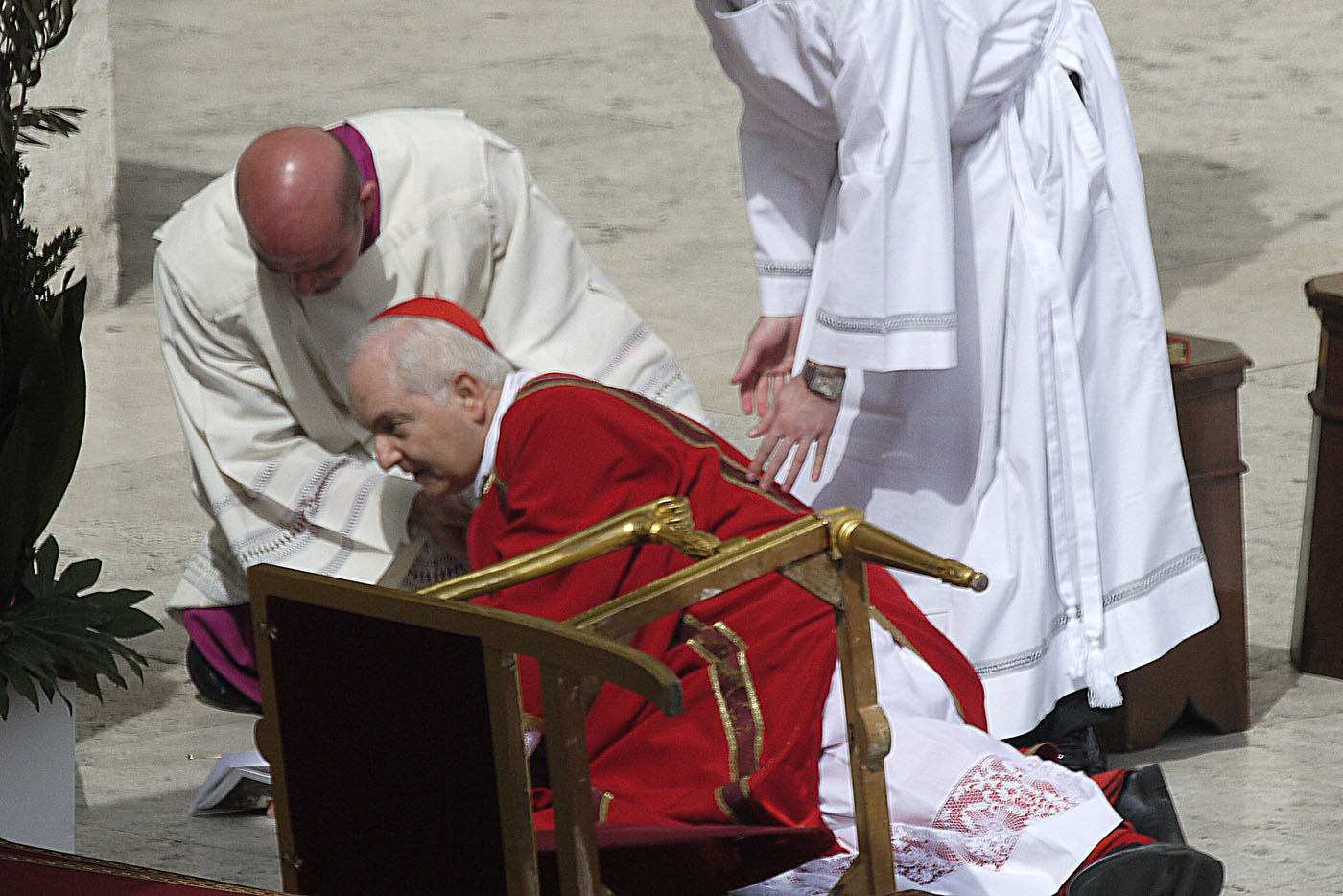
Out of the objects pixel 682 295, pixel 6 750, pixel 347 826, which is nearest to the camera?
pixel 347 826

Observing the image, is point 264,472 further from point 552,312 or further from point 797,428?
point 797,428

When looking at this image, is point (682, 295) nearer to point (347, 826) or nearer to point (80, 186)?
point (80, 186)

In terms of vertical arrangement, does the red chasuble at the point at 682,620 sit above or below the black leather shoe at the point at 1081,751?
above

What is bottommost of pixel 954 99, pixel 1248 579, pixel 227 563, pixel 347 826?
pixel 1248 579

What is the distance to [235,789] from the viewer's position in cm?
356

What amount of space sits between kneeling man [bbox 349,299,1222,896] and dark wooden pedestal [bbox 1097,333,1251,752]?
2.58ft

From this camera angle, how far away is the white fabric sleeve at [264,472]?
4.01m

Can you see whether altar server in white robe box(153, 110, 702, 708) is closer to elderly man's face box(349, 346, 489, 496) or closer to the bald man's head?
the bald man's head

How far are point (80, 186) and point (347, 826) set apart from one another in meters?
5.16

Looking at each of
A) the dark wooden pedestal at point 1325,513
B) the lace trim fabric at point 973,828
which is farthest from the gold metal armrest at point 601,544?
the dark wooden pedestal at point 1325,513

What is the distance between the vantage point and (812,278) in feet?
11.5

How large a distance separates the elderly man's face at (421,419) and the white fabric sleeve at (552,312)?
35.0 inches

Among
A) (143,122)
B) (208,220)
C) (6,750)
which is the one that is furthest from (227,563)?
(143,122)

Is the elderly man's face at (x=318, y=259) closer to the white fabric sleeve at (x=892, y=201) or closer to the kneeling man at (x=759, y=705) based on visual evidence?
the kneeling man at (x=759, y=705)
